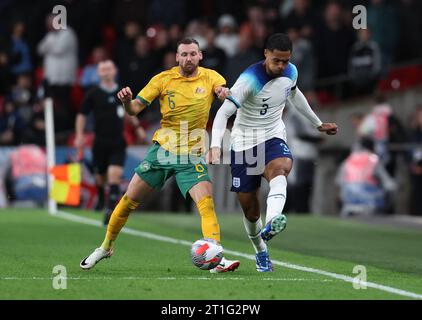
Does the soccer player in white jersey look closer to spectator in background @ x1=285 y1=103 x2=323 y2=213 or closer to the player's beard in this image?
the player's beard

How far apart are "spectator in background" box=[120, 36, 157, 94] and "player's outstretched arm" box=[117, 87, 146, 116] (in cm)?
1302

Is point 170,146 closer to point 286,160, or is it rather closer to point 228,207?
point 286,160

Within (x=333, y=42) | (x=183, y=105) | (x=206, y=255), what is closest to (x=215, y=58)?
(x=333, y=42)

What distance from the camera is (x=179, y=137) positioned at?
435 inches

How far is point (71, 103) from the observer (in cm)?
2509

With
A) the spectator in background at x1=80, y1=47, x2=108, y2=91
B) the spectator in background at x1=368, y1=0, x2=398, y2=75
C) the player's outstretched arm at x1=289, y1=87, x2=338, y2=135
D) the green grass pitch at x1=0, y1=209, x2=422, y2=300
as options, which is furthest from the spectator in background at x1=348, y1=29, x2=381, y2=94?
the player's outstretched arm at x1=289, y1=87, x2=338, y2=135

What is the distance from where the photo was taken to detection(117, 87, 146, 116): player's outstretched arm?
409 inches

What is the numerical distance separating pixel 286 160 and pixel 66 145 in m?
14.0

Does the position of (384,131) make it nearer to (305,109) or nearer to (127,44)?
(127,44)

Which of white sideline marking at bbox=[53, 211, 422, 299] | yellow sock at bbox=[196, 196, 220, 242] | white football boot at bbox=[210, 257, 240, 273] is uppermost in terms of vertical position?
yellow sock at bbox=[196, 196, 220, 242]

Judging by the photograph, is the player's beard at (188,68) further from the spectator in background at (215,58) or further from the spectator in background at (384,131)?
the spectator in background at (215,58)

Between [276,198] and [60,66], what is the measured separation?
15.0 metres

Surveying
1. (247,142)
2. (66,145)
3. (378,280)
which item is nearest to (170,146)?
(247,142)

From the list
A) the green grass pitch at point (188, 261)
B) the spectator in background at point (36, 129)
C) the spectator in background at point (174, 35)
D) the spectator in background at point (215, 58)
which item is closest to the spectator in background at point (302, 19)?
the spectator in background at point (215, 58)
